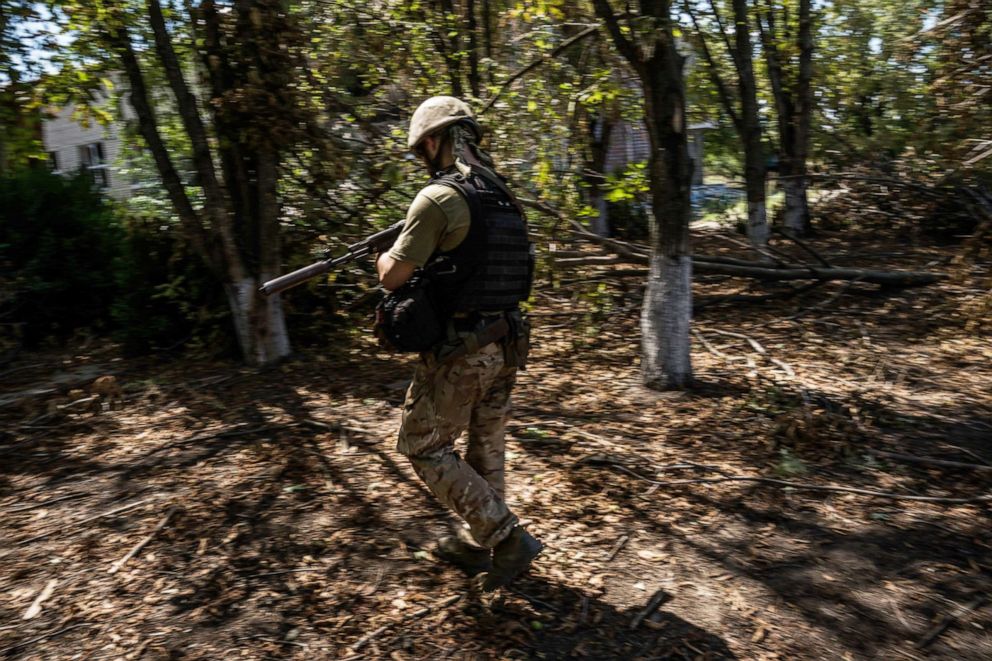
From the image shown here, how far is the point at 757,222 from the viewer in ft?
30.3

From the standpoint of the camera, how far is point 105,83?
7234 mm

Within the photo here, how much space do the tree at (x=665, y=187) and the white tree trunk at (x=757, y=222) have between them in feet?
11.9

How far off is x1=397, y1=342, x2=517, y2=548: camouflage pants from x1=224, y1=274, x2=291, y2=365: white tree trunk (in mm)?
3359

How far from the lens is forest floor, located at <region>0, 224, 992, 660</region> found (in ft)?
11.0

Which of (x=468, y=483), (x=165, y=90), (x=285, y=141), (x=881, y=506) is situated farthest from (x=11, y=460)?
(x=881, y=506)

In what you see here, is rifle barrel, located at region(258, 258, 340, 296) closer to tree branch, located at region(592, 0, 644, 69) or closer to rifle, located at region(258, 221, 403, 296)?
rifle, located at region(258, 221, 403, 296)

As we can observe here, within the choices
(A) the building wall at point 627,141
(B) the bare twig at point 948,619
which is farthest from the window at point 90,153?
(B) the bare twig at point 948,619

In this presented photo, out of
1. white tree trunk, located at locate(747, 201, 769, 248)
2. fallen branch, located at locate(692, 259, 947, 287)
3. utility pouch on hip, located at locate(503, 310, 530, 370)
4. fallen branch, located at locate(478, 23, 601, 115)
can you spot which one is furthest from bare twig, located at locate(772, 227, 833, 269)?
utility pouch on hip, located at locate(503, 310, 530, 370)

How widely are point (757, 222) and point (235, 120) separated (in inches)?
231

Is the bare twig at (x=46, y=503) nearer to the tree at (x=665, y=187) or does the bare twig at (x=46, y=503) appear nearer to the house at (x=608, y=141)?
the tree at (x=665, y=187)

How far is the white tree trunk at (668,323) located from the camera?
5832 millimetres

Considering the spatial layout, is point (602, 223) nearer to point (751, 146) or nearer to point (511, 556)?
point (751, 146)

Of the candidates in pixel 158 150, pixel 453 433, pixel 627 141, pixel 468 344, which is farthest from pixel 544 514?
pixel 627 141

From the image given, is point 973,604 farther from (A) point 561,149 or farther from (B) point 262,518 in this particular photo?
(A) point 561,149
